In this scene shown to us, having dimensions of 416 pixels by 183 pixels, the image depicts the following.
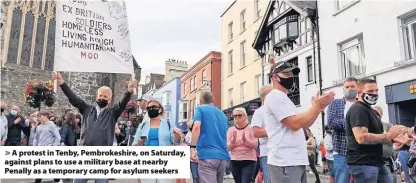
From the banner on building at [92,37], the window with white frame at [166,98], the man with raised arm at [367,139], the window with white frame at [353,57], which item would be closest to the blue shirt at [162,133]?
the banner on building at [92,37]

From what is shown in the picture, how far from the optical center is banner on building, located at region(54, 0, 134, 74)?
516 centimetres

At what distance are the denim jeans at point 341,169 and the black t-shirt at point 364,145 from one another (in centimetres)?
104

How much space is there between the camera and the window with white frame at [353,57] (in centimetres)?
1488

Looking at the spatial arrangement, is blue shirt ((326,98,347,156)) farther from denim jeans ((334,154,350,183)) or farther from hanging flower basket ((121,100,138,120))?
hanging flower basket ((121,100,138,120))

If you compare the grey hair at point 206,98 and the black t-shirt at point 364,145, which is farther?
the grey hair at point 206,98

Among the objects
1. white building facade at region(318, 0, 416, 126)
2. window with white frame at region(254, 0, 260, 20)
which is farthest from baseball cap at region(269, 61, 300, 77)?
window with white frame at region(254, 0, 260, 20)

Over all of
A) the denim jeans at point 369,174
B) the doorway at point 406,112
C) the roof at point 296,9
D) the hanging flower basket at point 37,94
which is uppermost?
the roof at point 296,9

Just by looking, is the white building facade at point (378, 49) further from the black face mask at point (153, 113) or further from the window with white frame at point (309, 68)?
the black face mask at point (153, 113)

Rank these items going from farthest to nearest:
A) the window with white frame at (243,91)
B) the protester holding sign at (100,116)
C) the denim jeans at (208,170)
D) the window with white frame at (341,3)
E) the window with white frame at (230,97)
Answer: the window with white frame at (230,97) → the window with white frame at (243,91) → the window with white frame at (341,3) → the protester holding sign at (100,116) → the denim jeans at (208,170)

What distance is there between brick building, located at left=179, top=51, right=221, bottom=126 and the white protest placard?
76.3 ft

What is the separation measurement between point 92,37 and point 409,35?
37.9 ft

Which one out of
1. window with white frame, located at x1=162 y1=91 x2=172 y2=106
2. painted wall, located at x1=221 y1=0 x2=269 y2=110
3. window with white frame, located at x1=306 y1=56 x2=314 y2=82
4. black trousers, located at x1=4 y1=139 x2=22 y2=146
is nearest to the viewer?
black trousers, located at x1=4 y1=139 x2=22 y2=146

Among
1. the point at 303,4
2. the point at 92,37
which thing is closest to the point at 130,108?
the point at 303,4

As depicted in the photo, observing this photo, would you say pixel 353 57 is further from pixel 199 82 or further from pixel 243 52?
pixel 199 82
